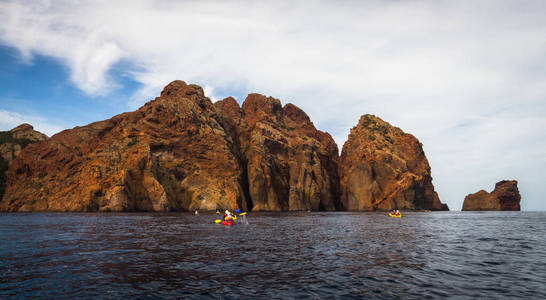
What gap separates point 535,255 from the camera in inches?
899

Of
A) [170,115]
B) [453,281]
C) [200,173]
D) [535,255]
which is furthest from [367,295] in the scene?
[170,115]

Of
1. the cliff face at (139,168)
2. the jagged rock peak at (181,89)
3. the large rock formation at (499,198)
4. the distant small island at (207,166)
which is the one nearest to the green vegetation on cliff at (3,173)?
the distant small island at (207,166)

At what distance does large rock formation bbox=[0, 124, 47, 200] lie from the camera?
156875mm

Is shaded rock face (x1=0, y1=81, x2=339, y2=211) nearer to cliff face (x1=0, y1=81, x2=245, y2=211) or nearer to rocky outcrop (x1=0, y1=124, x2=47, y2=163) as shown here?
cliff face (x1=0, y1=81, x2=245, y2=211)

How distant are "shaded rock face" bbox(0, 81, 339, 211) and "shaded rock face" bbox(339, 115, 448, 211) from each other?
14.6 metres

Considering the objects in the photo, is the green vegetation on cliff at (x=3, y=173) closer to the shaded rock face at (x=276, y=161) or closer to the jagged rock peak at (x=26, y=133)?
the jagged rock peak at (x=26, y=133)

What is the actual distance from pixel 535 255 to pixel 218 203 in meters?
106

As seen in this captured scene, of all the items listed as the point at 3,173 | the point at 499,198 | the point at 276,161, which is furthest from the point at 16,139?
the point at 499,198

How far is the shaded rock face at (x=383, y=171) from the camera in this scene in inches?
5802

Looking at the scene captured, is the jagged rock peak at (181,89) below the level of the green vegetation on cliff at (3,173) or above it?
above

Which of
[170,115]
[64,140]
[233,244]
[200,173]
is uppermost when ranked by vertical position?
[170,115]

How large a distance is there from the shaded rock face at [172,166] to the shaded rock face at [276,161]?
50 centimetres

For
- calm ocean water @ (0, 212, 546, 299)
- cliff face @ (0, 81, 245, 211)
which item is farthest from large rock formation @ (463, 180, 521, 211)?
calm ocean water @ (0, 212, 546, 299)

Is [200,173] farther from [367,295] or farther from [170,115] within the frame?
[367,295]
